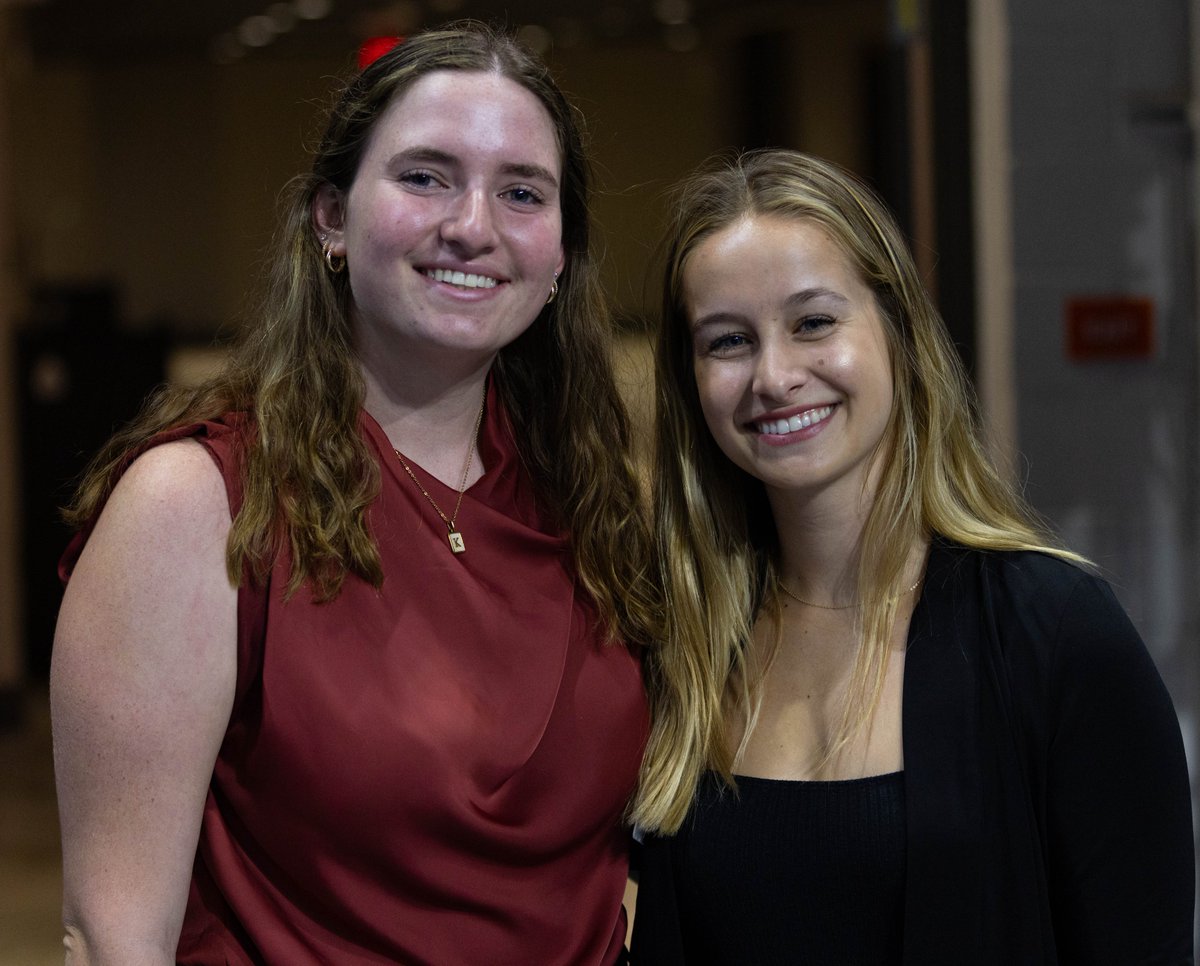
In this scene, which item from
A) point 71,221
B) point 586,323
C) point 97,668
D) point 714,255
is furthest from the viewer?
point 71,221

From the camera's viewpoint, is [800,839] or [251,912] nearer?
[251,912]

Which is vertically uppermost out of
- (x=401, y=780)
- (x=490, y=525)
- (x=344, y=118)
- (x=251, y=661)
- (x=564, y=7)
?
(x=564, y=7)

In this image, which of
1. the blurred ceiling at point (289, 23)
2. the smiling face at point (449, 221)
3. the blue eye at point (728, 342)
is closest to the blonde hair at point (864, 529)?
the blue eye at point (728, 342)

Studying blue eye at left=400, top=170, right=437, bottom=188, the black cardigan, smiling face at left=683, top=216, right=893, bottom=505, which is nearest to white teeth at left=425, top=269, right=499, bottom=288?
blue eye at left=400, top=170, right=437, bottom=188

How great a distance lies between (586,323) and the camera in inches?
85.2

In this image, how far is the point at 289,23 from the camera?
9.98 meters

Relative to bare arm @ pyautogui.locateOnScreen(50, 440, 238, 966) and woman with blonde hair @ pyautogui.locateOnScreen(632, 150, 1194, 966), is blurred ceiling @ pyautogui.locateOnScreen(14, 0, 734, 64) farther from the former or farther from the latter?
bare arm @ pyautogui.locateOnScreen(50, 440, 238, 966)

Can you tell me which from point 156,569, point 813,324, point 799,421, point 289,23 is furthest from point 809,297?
point 289,23

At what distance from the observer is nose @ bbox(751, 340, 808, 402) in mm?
1888

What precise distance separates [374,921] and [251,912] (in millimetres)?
140

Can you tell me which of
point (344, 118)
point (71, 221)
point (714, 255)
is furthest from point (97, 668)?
point (71, 221)

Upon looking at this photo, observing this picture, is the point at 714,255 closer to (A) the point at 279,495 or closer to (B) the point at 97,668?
(A) the point at 279,495

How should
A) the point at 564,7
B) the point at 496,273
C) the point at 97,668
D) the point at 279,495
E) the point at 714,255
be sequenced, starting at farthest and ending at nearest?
1. the point at 564,7
2. the point at 714,255
3. the point at 496,273
4. the point at 279,495
5. the point at 97,668

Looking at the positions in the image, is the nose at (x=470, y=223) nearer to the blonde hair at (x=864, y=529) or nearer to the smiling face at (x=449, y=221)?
the smiling face at (x=449, y=221)
